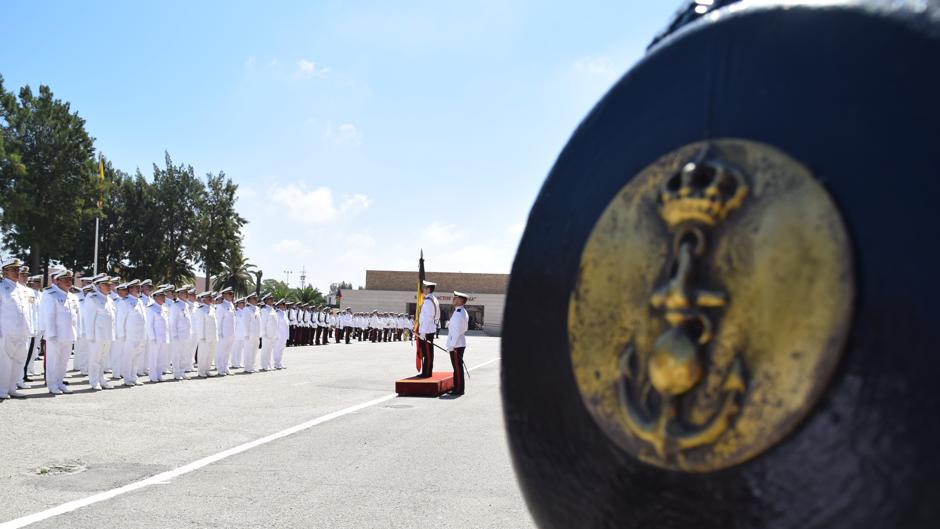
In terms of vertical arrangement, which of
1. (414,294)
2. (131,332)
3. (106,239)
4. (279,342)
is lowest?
(279,342)

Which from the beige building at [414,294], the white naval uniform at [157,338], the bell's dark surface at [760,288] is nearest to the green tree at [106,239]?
the beige building at [414,294]

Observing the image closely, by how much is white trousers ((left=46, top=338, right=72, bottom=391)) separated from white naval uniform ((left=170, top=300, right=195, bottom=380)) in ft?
10.5

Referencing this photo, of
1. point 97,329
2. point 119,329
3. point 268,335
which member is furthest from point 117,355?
point 268,335

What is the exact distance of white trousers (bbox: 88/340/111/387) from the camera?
12195 millimetres

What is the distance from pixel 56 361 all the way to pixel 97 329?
1195 mm

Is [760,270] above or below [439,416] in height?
above

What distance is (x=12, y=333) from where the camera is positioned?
10719 mm

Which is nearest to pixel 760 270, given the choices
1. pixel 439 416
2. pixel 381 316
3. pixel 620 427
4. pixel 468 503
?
pixel 620 427

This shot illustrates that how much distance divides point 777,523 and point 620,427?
0.23 meters

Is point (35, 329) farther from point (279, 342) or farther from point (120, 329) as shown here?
point (279, 342)

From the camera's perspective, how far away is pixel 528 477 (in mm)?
1203

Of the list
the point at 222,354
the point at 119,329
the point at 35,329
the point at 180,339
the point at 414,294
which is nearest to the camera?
the point at 35,329

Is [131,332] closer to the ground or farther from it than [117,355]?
farther from it

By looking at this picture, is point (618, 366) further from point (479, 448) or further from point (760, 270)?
point (479, 448)
